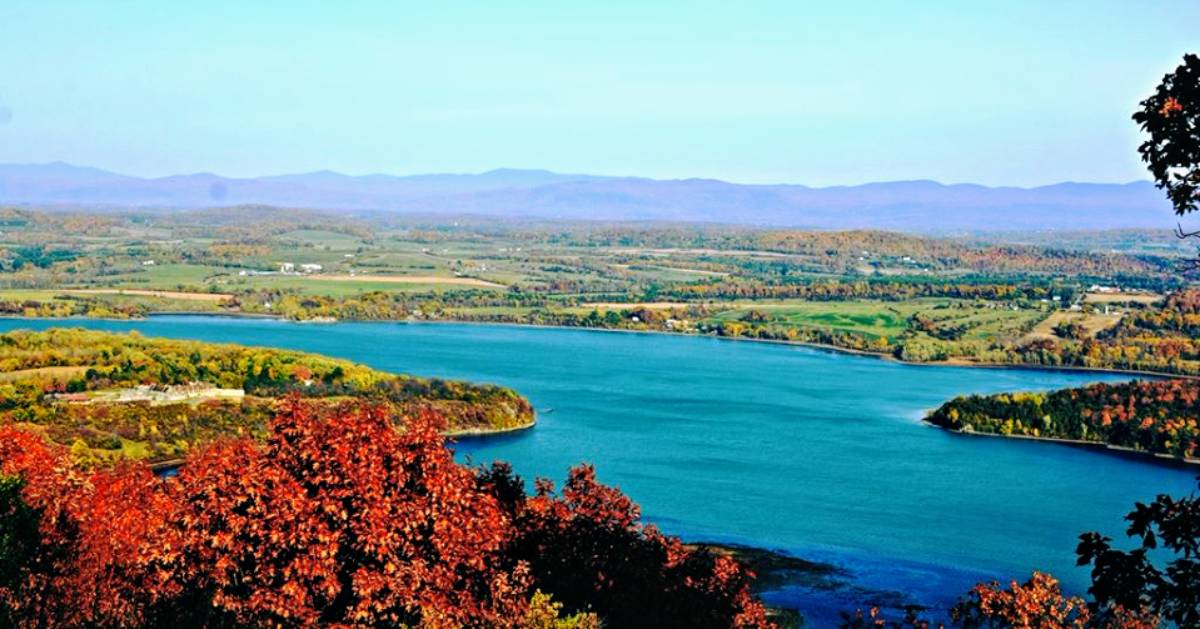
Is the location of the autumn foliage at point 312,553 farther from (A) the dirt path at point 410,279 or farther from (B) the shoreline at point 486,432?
(A) the dirt path at point 410,279

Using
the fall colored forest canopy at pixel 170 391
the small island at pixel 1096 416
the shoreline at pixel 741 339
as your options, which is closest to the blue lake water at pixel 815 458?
the small island at pixel 1096 416

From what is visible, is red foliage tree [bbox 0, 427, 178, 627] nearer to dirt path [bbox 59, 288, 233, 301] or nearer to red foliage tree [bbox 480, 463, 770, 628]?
red foliage tree [bbox 480, 463, 770, 628]

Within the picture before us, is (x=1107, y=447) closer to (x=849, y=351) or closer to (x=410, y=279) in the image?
(x=849, y=351)

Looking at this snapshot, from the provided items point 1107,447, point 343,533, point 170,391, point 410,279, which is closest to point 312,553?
point 343,533

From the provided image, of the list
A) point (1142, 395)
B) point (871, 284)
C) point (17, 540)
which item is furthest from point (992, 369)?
point (17, 540)

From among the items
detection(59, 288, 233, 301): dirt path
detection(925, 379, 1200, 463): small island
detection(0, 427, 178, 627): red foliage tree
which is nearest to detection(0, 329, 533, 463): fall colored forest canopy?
detection(925, 379, 1200, 463): small island

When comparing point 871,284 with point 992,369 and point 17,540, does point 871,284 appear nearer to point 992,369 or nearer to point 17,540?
point 992,369
